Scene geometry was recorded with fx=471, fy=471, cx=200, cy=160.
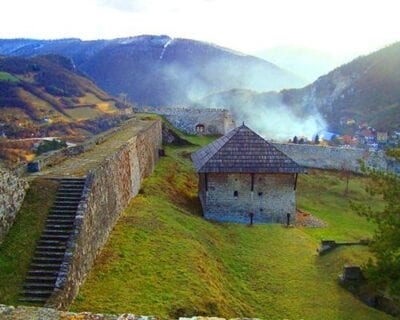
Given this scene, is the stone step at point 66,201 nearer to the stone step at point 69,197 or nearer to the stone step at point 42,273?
the stone step at point 69,197

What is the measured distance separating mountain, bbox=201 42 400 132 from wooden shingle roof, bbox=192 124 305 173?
5305cm

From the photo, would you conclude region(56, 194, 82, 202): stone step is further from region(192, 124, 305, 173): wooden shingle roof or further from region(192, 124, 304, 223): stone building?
region(192, 124, 304, 223): stone building

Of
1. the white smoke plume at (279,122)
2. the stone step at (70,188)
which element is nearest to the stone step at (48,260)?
the stone step at (70,188)

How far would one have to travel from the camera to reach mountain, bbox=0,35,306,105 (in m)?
134

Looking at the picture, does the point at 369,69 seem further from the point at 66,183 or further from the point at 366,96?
the point at 66,183

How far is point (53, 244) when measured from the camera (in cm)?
1001

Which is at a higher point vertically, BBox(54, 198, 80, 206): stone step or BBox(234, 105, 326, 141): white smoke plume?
BBox(54, 198, 80, 206): stone step

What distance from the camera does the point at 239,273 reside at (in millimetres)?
13648

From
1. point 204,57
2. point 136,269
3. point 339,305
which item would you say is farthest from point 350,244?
point 204,57

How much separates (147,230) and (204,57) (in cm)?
14895

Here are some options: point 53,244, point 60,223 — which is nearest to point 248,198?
point 60,223

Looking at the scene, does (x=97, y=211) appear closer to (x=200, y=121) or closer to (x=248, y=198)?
(x=248, y=198)

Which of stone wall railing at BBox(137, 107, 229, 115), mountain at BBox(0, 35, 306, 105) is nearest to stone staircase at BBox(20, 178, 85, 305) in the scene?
stone wall railing at BBox(137, 107, 229, 115)

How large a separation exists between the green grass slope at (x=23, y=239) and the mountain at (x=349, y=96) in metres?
63.1
